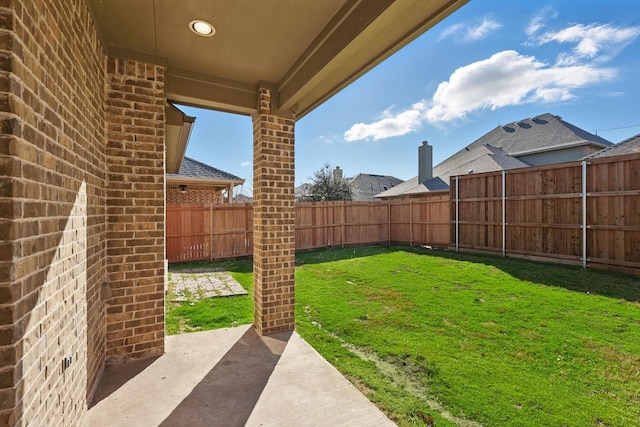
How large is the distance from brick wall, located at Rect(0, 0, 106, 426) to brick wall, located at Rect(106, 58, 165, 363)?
1.80 feet

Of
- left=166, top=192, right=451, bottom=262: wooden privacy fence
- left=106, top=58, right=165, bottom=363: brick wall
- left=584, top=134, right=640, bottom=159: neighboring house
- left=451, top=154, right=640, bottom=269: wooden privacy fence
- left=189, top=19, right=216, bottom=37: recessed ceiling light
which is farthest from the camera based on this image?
left=166, top=192, right=451, bottom=262: wooden privacy fence

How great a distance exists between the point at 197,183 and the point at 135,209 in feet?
28.5

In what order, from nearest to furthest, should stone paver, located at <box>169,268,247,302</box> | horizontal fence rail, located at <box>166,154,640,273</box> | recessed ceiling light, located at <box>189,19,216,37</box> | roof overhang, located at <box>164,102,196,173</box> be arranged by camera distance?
1. recessed ceiling light, located at <box>189,19,216,37</box>
2. roof overhang, located at <box>164,102,196,173</box>
3. stone paver, located at <box>169,268,247,302</box>
4. horizontal fence rail, located at <box>166,154,640,273</box>

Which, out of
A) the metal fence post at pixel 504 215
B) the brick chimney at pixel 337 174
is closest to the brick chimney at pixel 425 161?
the brick chimney at pixel 337 174

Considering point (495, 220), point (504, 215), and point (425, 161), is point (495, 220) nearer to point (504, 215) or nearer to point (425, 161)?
point (504, 215)

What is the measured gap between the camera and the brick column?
3549 millimetres

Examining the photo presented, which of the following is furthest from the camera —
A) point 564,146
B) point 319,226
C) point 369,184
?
point 369,184

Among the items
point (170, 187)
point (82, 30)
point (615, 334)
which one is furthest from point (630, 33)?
point (170, 187)

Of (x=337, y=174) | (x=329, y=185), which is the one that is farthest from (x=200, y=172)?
(x=337, y=174)

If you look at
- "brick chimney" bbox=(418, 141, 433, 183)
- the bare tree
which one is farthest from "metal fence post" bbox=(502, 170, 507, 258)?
the bare tree

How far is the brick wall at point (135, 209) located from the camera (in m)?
2.79

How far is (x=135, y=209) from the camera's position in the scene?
289cm

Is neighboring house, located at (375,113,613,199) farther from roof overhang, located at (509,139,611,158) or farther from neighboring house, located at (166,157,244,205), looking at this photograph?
neighboring house, located at (166,157,244,205)

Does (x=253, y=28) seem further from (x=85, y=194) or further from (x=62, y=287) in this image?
(x=62, y=287)
